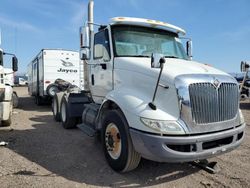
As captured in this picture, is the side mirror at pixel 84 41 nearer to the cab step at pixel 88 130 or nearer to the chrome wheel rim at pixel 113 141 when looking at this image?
the cab step at pixel 88 130

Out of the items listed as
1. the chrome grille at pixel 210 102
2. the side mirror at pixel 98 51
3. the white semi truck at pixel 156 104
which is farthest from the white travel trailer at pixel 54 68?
the chrome grille at pixel 210 102

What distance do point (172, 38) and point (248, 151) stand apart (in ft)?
9.99

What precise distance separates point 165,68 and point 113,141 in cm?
155

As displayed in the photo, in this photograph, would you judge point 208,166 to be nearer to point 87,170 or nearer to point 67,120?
point 87,170

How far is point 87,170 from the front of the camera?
4621 millimetres

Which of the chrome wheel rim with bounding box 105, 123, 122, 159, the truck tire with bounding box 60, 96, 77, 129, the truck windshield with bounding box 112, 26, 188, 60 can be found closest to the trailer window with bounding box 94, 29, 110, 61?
the truck windshield with bounding box 112, 26, 188, 60

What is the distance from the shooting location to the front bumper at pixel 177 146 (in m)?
3.58

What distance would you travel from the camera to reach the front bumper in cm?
358

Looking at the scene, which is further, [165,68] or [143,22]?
[143,22]

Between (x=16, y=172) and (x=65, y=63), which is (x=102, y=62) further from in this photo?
(x=65, y=63)

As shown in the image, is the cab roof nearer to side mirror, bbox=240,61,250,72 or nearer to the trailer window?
the trailer window

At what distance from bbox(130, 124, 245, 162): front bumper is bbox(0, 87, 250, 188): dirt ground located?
0.61 meters

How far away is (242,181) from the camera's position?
13.6 feet

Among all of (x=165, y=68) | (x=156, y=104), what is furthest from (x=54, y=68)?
(x=156, y=104)
